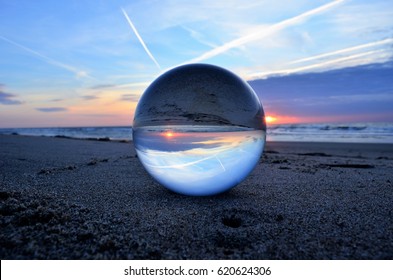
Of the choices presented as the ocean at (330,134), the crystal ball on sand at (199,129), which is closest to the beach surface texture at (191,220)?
the crystal ball on sand at (199,129)

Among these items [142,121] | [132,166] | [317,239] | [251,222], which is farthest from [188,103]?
[132,166]

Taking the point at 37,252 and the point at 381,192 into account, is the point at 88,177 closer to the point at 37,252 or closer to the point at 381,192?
the point at 37,252

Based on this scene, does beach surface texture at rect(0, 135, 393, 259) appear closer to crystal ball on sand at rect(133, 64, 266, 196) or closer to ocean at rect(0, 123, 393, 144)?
crystal ball on sand at rect(133, 64, 266, 196)

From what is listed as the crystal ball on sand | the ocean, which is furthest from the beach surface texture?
the ocean

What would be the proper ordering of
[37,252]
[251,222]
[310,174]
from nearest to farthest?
[37,252]
[251,222]
[310,174]

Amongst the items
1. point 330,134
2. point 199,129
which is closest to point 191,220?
point 199,129
